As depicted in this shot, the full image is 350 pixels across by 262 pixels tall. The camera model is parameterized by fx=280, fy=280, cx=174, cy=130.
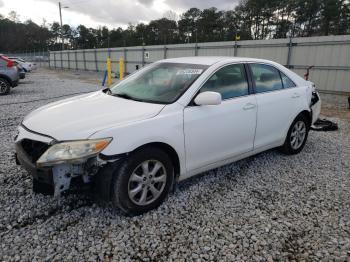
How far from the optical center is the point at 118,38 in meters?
64.9

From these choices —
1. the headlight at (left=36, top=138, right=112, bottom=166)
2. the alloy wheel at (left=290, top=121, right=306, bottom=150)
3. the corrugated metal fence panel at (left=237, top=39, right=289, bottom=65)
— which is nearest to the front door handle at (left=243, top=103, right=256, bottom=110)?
the alloy wheel at (left=290, top=121, right=306, bottom=150)

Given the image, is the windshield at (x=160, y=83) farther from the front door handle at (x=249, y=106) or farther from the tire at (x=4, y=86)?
the tire at (x=4, y=86)

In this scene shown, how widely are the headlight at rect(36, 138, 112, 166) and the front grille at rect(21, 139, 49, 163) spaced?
152 millimetres

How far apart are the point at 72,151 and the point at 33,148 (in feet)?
1.94

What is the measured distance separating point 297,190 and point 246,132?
0.94 metres

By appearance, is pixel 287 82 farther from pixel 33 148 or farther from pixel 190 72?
pixel 33 148

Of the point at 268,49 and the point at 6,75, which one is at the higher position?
the point at 268,49

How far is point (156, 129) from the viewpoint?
272cm

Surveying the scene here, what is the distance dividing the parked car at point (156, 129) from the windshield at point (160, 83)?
0.05 feet

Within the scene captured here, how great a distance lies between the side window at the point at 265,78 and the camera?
12.6ft

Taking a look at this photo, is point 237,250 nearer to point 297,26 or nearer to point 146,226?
point 146,226

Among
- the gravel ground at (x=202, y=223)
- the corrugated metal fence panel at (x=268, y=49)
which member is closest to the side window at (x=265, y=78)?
the gravel ground at (x=202, y=223)

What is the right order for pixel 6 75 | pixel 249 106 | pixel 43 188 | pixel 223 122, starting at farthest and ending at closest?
pixel 6 75
pixel 249 106
pixel 223 122
pixel 43 188

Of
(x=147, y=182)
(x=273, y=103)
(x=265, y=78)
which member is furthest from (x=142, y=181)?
(x=265, y=78)
